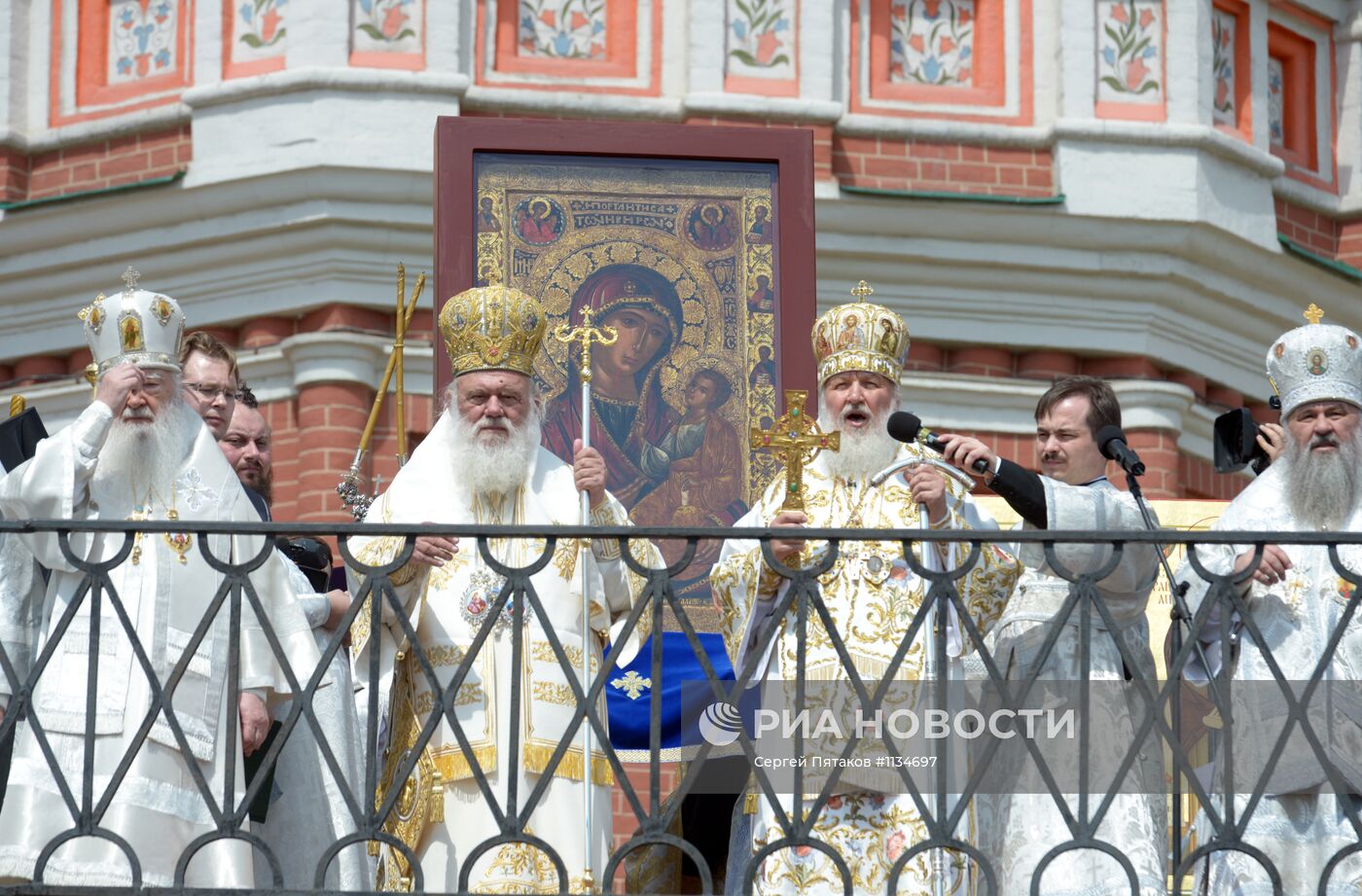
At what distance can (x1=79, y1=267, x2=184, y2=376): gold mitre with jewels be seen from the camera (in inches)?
335

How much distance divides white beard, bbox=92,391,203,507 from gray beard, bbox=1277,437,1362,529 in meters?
3.05

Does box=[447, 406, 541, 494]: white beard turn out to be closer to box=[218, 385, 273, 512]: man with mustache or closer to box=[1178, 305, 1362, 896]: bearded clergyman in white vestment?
box=[218, 385, 273, 512]: man with mustache

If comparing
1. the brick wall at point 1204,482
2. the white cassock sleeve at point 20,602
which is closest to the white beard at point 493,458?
the white cassock sleeve at point 20,602

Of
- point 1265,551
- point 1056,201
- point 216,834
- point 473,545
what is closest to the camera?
point 216,834

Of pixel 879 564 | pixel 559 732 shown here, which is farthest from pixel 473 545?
pixel 879 564

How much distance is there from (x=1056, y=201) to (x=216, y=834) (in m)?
7.04

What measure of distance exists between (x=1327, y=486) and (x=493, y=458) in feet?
7.51

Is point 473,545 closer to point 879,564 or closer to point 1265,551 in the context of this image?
point 879,564

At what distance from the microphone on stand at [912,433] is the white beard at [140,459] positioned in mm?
1940

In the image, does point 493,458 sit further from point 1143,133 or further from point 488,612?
point 1143,133

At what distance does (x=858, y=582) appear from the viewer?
28.3ft

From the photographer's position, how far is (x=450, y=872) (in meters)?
8.38

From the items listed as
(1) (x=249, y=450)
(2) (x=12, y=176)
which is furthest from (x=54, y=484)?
(2) (x=12, y=176)

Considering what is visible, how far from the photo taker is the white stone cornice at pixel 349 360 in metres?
12.9
